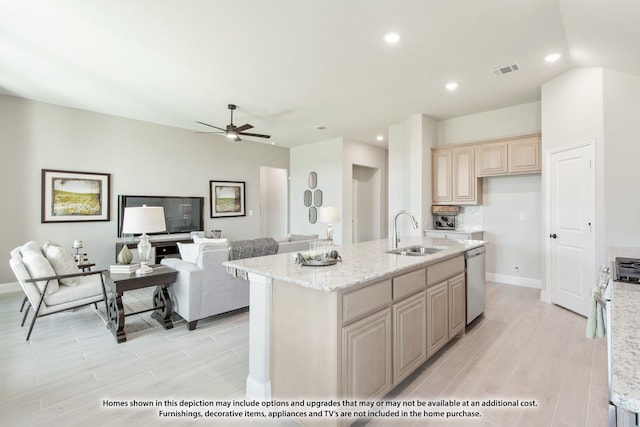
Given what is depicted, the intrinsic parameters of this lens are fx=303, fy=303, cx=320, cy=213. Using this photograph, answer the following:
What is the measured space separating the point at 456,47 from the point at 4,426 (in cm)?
464

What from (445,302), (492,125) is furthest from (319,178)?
(445,302)

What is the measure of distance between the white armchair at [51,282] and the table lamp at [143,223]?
48cm

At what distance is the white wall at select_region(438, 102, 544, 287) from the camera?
475 cm

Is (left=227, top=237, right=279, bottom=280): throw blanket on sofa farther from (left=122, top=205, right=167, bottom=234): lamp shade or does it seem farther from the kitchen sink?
the kitchen sink

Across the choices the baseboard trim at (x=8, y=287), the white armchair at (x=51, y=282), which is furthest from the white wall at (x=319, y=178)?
the baseboard trim at (x=8, y=287)

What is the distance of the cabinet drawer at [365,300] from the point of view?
5.52 feet

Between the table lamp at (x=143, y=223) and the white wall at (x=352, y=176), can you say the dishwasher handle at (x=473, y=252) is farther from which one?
the white wall at (x=352, y=176)

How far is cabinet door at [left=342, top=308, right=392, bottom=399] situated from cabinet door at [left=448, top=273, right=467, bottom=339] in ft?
3.52

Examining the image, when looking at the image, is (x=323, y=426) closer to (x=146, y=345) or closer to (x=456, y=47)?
(x=146, y=345)

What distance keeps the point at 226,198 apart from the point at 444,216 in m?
4.68

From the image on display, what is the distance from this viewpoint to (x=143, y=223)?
3.11m

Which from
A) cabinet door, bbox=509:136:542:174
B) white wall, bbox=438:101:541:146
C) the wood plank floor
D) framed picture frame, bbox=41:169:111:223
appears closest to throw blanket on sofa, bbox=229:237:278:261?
the wood plank floor

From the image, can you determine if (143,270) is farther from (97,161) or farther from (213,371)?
(97,161)

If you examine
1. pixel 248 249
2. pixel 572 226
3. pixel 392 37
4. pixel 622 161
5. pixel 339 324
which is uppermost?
pixel 392 37
